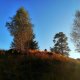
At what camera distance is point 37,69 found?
A: 18.8m

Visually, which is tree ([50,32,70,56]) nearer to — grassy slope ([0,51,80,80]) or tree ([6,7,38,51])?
tree ([6,7,38,51])

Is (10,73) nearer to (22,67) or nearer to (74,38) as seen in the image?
(22,67)

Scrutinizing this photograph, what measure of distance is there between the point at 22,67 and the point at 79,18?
70.6 ft

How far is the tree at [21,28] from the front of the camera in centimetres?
5016

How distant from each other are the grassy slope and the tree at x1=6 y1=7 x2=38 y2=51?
2866 cm

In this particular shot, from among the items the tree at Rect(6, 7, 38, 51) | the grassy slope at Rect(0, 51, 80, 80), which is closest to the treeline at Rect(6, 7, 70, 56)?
the tree at Rect(6, 7, 38, 51)

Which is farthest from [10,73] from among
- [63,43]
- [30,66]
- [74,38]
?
[63,43]

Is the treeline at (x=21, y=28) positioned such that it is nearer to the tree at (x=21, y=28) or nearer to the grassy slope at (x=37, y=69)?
the tree at (x=21, y=28)

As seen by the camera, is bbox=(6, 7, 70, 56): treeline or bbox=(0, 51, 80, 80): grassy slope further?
bbox=(6, 7, 70, 56): treeline

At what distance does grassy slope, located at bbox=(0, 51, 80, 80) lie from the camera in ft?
57.7

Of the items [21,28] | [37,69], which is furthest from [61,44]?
[37,69]

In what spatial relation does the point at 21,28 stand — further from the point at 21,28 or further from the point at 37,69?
the point at 37,69

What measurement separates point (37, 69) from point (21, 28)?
106ft

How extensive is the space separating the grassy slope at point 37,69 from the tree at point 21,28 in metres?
28.7
